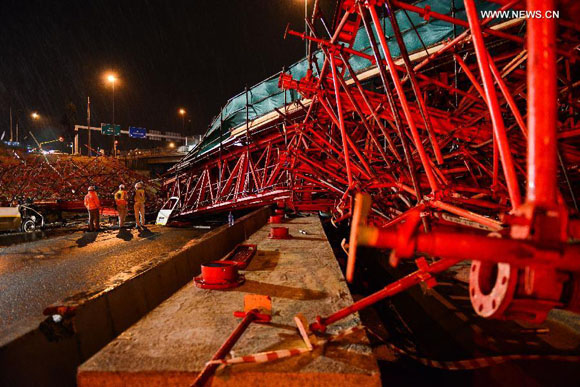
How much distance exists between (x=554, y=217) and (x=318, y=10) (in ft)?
11.7

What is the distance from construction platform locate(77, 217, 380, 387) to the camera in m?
1.84

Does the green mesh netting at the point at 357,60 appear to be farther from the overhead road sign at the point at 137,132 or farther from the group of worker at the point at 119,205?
the overhead road sign at the point at 137,132

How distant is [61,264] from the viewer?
243 inches

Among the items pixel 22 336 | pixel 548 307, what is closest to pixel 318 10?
pixel 548 307

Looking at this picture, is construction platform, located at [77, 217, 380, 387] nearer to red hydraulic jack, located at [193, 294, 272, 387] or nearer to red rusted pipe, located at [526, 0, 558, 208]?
red hydraulic jack, located at [193, 294, 272, 387]

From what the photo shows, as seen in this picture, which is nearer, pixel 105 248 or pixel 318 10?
pixel 318 10

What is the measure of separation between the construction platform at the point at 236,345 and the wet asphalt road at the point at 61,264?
771 mm

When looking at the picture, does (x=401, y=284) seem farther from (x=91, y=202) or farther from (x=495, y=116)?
(x=91, y=202)

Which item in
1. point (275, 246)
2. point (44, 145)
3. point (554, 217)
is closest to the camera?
A: point (554, 217)

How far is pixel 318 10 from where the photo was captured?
3.67 meters

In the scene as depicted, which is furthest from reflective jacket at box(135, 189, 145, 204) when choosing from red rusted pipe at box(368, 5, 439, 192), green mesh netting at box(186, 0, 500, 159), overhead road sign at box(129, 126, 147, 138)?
overhead road sign at box(129, 126, 147, 138)

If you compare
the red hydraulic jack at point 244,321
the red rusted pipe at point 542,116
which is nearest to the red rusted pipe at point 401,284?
the red hydraulic jack at point 244,321

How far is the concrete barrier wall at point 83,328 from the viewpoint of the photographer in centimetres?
191

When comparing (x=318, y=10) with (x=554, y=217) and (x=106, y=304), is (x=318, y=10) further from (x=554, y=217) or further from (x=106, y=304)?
(x=106, y=304)
